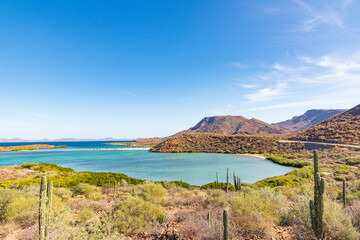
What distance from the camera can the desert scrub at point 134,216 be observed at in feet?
21.2

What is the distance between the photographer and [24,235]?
6.01 m

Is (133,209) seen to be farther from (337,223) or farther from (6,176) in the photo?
(6,176)

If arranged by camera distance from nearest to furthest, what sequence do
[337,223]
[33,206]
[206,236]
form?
[337,223] < [206,236] < [33,206]

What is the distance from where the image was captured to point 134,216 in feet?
22.8

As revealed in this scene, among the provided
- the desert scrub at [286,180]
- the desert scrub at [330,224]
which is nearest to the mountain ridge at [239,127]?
the desert scrub at [286,180]

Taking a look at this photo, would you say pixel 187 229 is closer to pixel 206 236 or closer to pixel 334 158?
pixel 206 236

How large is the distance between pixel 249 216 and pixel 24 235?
26.6 feet

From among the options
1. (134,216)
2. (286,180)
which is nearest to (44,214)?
(134,216)

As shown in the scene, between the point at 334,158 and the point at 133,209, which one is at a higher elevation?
the point at 133,209

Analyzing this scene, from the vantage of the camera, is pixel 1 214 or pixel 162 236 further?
pixel 1 214

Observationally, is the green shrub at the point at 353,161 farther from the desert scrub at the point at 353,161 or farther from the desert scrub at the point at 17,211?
the desert scrub at the point at 17,211

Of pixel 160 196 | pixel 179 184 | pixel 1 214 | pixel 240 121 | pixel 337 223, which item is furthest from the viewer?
pixel 240 121

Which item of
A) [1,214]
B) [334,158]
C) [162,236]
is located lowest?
[334,158]

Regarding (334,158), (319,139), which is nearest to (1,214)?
(334,158)
